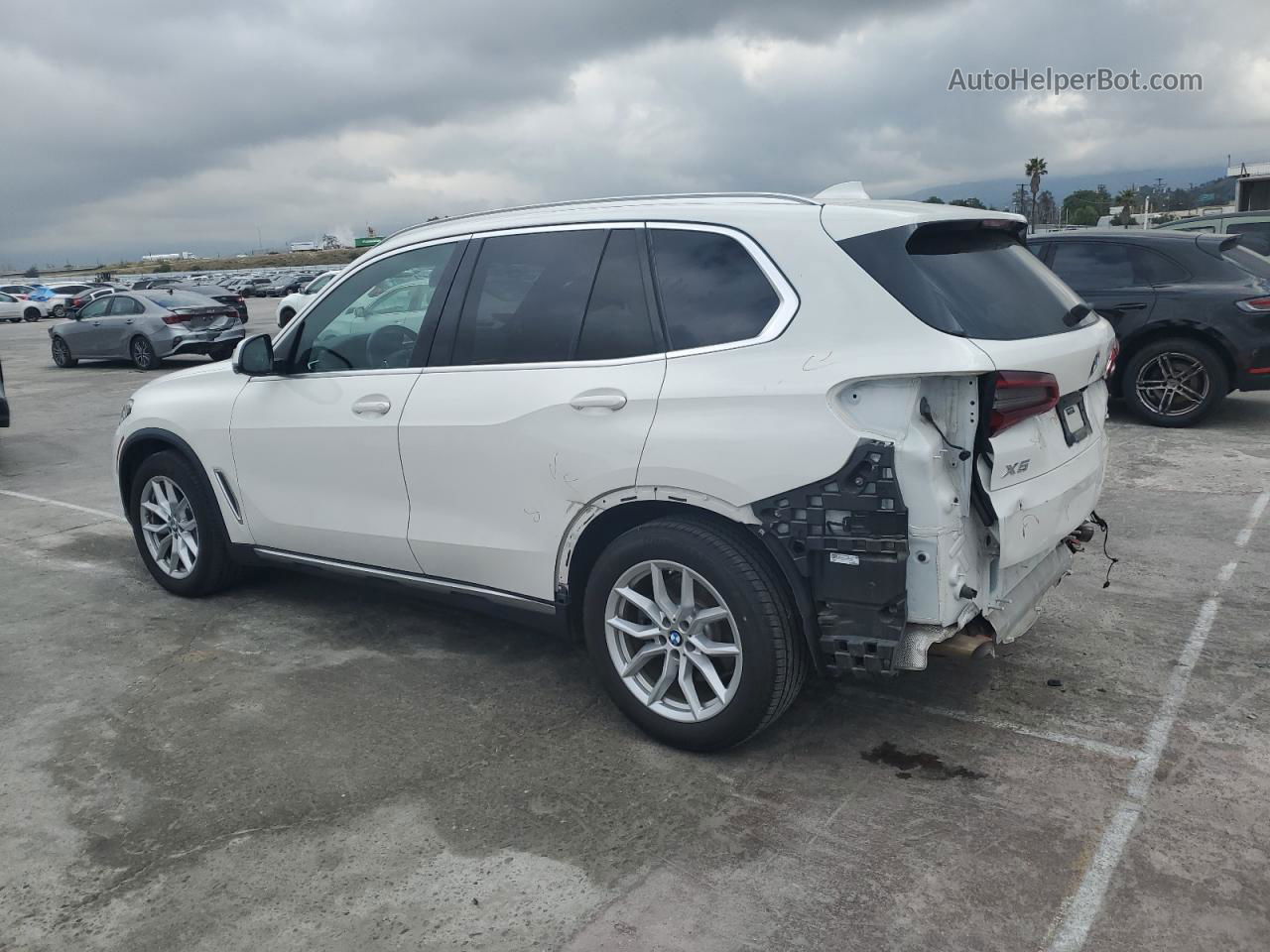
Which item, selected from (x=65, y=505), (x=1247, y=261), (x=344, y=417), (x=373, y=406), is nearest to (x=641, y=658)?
(x=373, y=406)

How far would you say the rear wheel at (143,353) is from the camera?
18984 mm

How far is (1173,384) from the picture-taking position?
9.40 m

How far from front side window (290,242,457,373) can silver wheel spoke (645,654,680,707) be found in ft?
5.66

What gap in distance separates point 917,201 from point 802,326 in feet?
3.80

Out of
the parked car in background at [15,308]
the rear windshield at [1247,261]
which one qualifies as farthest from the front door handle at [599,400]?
the parked car in background at [15,308]

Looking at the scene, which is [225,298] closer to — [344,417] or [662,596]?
[344,417]

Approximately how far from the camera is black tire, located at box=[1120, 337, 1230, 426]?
913 cm

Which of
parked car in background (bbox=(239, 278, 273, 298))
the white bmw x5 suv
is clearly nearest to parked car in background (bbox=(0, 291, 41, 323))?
parked car in background (bbox=(239, 278, 273, 298))

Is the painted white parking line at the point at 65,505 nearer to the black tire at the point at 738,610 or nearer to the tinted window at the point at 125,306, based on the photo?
the black tire at the point at 738,610

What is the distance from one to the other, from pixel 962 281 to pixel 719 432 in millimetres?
972

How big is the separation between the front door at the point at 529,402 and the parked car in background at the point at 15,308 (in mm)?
49170

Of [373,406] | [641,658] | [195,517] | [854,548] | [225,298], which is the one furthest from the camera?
[225,298]

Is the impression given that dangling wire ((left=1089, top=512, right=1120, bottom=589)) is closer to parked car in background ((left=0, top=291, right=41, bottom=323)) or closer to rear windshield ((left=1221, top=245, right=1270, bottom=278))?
rear windshield ((left=1221, top=245, right=1270, bottom=278))

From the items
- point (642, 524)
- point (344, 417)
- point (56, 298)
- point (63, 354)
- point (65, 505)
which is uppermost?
point (56, 298)
